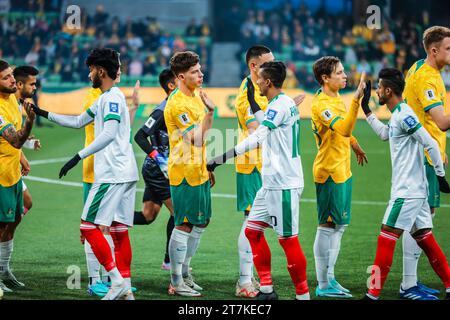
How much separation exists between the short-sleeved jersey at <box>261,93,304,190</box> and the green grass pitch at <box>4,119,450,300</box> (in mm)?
1217

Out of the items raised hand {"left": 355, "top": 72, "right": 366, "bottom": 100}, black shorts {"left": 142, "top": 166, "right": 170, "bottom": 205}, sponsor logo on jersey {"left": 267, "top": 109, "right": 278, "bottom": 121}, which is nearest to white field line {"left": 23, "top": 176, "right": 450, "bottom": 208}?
black shorts {"left": 142, "top": 166, "right": 170, "bottom": 205}

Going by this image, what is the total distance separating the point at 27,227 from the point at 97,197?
4121 mm

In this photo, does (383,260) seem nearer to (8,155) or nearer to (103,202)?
(103,202)

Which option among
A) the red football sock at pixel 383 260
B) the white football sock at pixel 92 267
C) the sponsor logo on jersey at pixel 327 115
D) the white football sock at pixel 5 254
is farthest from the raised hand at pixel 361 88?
the white football sock at pixel 5 254

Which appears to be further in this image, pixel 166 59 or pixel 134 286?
pixel 166 59

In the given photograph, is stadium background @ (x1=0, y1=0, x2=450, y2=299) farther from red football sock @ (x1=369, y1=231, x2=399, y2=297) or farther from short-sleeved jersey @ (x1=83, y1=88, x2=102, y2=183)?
short-sleeved jersey @ (x1=83, y1=88, x2=102, y2=183)

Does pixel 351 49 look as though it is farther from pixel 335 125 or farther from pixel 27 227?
pixel 335 125

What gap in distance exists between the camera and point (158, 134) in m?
8.39

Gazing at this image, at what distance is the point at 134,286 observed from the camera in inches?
305

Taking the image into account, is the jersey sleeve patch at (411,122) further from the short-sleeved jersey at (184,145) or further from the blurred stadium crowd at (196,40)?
the blurred stadium crowd at (196,40)

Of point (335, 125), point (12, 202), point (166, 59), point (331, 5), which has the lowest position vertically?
point (12, 202)

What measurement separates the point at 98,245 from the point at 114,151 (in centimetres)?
84

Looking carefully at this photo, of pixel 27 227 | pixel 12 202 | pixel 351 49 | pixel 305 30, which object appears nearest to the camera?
pixel 12 202

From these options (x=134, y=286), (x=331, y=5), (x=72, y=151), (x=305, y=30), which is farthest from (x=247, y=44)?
(x=134, y=286)
